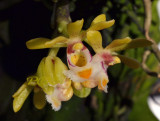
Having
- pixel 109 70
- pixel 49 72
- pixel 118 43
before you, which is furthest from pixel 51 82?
pixel 109 70

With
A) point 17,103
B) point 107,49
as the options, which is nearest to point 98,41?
point 107,49

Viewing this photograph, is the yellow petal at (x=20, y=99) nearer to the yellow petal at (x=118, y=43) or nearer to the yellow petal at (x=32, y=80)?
the yellow petal at (x=32, y=80)

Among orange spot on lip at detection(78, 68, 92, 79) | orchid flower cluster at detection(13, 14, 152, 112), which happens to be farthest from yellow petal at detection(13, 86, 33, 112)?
orange spot on lip at detection(78, 68, 92, 79)

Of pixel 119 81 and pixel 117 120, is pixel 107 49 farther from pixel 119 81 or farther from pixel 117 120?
pixel 117 120

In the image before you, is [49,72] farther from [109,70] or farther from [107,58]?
[109,70]

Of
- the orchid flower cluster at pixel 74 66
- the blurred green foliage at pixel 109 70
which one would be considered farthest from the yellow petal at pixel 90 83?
the blurred green foliage at pixel 109 70

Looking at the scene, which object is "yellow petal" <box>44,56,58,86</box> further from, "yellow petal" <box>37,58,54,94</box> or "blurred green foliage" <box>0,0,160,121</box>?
"blurred green foliage" <box>0,0,160,121</box>
